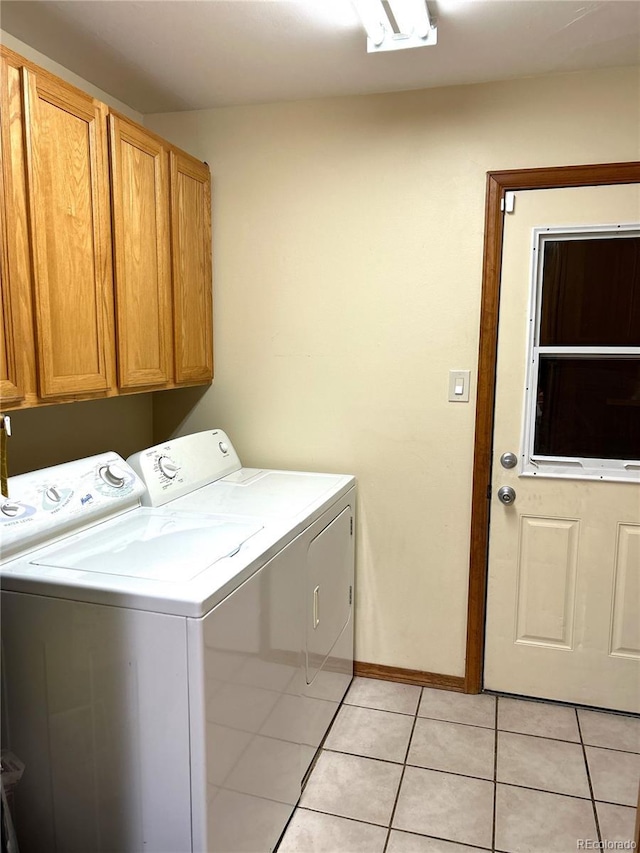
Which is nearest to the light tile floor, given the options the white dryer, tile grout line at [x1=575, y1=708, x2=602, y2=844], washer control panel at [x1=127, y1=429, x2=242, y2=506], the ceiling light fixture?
tile grout line at [x1=575, y1=708, x2=602, y2=844]

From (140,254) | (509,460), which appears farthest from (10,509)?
(509,460)

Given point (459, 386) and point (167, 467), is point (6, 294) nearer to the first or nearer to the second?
point (167, 467)

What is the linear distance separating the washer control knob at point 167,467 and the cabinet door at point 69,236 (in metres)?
0.35

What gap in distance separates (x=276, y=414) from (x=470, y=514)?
92 cm

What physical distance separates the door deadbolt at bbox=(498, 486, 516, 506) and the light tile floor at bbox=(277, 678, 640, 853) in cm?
84

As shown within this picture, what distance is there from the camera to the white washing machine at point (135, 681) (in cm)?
133

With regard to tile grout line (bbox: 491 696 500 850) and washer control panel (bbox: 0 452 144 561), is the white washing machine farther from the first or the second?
tile grout line (bbox: 491 696 500 850)

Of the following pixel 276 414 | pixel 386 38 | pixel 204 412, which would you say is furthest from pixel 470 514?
pixel 386 38

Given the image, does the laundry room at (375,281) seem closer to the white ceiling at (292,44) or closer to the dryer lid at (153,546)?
the white ceiling at (292,44)

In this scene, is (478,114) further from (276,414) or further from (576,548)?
(576,548)

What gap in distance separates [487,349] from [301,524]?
1.04 metres

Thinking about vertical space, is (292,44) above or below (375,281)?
above

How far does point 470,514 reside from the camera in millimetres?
2443

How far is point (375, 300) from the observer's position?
2.45 metres
